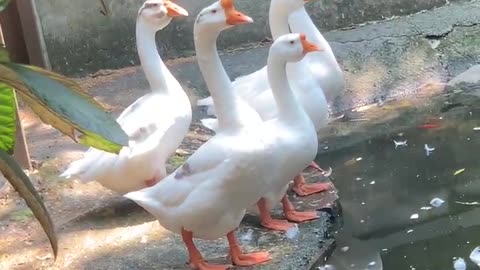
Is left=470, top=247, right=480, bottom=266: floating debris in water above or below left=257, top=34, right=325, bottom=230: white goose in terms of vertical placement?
below

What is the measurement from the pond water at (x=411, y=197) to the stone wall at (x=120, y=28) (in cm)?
160

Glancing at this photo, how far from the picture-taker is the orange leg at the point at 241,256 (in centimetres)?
313

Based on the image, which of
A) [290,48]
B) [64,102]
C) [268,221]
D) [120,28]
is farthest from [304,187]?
[120,28]

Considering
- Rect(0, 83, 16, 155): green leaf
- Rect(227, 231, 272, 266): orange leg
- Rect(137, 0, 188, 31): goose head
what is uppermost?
Rect(0, 83, 16, 155): green leaf

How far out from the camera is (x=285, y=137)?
3.29 meters

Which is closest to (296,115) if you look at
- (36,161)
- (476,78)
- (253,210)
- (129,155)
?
(253,210)

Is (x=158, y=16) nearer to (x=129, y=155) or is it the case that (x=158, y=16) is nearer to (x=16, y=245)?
(x=129, y=155)

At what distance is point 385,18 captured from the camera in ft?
20.9

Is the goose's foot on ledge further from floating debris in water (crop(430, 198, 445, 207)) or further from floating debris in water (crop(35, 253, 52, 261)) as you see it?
floating debris in water (crop(430, 198, 445, 207))

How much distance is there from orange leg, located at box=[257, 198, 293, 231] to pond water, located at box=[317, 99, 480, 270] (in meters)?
0.24

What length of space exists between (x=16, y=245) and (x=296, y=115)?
1.34m

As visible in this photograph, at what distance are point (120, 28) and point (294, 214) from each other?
2.97m

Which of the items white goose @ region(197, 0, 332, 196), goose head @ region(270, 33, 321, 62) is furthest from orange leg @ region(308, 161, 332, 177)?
goose head @ region(270, 33, 321, 62)

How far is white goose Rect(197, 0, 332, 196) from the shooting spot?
384 centimetres
